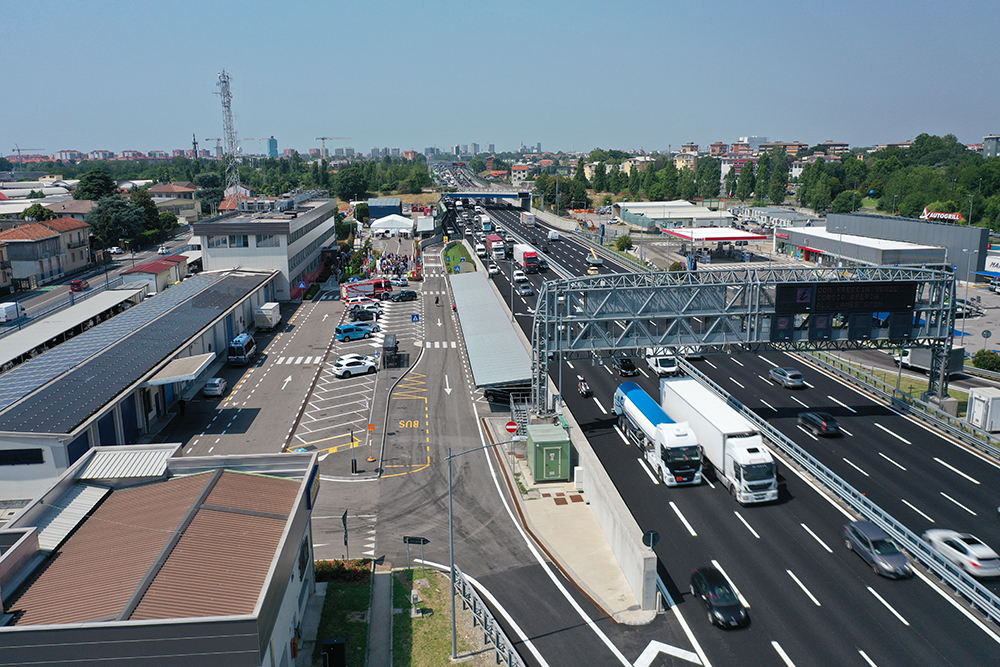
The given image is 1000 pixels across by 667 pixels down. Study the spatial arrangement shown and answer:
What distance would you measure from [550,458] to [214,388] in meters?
26.0

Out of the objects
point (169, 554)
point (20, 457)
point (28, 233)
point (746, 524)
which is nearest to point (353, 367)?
point (20, 457)

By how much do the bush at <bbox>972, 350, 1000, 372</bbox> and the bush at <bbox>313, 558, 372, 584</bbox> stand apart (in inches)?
2047

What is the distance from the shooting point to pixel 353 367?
176 ft

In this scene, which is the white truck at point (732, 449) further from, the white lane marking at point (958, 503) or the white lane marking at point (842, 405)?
the white lane marking at point (842, 405)

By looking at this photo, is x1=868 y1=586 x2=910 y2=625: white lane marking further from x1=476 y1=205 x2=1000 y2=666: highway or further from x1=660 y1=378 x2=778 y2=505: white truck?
x1=660 y1=378 x2=778 y2=505: white truck

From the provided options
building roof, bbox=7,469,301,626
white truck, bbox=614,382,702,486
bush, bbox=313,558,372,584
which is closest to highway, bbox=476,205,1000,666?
white truck, bbox=614,382,702,486

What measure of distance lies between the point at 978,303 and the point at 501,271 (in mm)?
55692

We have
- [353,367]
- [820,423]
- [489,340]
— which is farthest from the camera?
[489,340]

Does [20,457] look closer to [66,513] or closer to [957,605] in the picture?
[66,513]

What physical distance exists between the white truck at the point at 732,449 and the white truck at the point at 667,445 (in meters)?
0.96

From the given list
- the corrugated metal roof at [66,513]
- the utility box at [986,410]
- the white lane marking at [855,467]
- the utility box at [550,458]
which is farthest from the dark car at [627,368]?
the corrugated metal roof at [66,513]

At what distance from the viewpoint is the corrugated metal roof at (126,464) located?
25.6 m

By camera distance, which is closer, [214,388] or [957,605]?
[957,605]

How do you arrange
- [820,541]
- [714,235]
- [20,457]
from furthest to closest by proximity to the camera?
[714,235] → [20,457] → [820,541]
